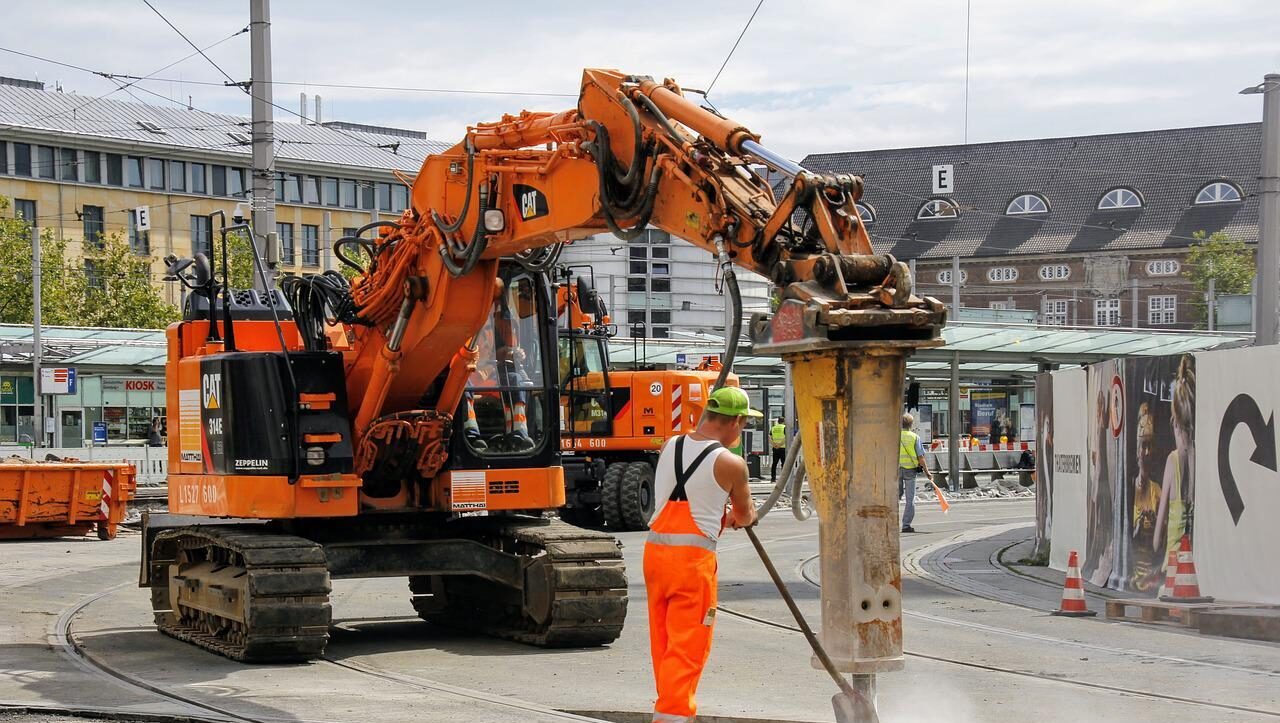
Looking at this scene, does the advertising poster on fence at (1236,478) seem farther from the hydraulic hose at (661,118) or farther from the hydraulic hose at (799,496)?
the hydraulic hose at (799,496)

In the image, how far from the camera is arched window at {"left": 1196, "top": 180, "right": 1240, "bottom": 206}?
296ft

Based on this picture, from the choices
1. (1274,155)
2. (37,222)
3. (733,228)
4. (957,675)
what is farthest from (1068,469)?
(37,222)

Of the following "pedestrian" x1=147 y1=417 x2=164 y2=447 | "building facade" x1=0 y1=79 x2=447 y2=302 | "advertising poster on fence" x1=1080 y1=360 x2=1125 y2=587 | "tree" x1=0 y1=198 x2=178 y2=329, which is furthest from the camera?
"building facade" x1=0 y1=79 x2=447 y2=302

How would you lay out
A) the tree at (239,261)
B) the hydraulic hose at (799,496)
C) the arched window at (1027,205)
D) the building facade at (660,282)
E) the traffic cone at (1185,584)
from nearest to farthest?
the hydraulic hose at (799,496) < the traffic cone at (1185,584) < the tree at (239,261) < the arched window at (1027,205) < the building facade at (660,282)

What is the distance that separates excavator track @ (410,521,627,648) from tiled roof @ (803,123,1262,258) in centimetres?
8126

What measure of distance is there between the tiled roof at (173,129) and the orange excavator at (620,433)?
54589 millimetres

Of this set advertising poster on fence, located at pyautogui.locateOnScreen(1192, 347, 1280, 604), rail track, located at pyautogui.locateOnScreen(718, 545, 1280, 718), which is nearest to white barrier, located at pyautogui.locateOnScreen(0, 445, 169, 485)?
rail track, located at pyautogui.locateOnScreen(718, 545, 1280, 718)

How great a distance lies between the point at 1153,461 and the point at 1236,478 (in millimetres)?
1648

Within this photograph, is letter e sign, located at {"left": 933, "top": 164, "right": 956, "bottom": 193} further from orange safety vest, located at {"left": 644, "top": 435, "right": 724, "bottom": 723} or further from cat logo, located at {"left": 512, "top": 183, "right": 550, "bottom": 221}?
orange safety vest, located at {"left": 644, "top": 435, "right": 724, "bottom": 723}

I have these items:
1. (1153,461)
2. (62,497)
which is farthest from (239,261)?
(1153,461)

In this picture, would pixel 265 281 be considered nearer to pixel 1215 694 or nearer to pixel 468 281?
pixel 468 281

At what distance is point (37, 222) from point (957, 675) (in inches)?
3065

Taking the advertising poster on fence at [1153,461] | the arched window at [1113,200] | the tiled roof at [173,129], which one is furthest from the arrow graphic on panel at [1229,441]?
the arched window at [1113,200]

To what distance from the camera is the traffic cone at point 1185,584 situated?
1471cm
